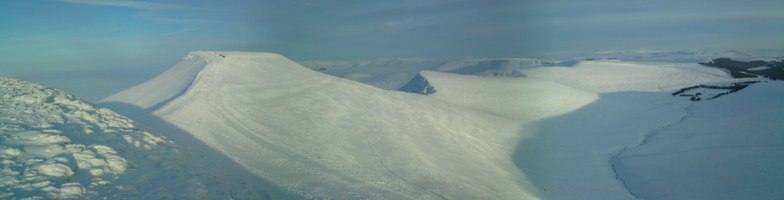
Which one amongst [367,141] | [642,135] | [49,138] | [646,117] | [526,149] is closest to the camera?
[49,138]

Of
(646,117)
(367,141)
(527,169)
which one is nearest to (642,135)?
(646,117)

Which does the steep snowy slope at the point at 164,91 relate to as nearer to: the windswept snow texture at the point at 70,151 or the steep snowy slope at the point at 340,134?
the steep snowy slope at the point at 340,134

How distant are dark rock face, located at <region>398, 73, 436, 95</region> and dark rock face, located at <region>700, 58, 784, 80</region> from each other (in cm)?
3221

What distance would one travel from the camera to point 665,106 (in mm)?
28781

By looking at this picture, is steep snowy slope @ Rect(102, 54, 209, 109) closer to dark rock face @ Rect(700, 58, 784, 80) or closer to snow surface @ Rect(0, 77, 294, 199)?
snow surface @ Rect(0, 77, 294, 199)

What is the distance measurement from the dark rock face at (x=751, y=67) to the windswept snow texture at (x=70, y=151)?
52552 millimetres

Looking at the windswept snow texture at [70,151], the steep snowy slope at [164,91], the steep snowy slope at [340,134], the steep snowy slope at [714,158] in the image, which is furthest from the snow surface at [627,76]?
the windswept snow texture at [70,151]

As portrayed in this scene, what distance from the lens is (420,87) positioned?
1300 inches

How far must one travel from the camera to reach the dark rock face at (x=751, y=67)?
47.7 meters

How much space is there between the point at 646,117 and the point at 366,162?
20082 mm

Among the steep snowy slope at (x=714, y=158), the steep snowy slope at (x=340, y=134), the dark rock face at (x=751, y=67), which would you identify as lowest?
the dark rock face at (x=751, y=67)

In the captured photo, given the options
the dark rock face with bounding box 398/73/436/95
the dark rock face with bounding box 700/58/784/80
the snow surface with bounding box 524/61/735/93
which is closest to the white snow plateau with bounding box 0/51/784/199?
the dark rock face with bounding box 398/73/436/95

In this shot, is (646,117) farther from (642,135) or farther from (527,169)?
(527,169)

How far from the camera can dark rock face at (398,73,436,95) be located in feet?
101
